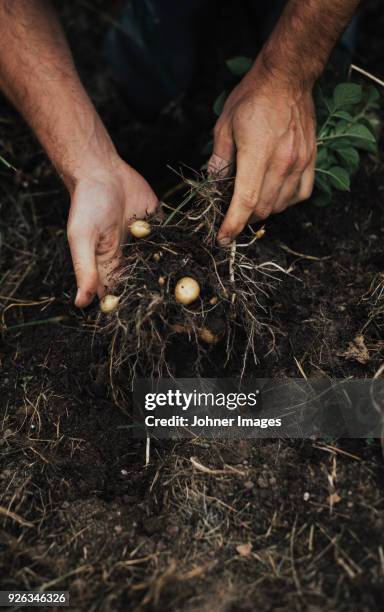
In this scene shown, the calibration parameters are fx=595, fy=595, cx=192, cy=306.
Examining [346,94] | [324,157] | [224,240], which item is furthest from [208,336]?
[346,94]

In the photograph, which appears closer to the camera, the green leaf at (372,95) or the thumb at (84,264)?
the thumb at (84,264)

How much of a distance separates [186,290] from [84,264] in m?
0.24

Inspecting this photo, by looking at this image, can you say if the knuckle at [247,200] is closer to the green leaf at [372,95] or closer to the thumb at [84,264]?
the thumb at [84,264]

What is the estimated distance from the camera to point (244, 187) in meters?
1.40

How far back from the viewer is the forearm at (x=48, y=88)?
1.54m

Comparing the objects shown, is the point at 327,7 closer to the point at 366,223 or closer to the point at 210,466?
the point at 366,223

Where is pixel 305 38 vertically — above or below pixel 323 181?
above

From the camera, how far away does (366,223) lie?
1.70 meters

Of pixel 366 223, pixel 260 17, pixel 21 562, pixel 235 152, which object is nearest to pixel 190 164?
pixel 235 152

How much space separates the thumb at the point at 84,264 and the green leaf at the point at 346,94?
732 mm

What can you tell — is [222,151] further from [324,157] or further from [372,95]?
[372,95]

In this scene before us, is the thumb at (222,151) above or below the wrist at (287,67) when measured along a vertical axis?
below

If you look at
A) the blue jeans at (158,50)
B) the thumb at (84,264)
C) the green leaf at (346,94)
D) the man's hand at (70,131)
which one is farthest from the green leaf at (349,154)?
the blue jeans at (158,50)

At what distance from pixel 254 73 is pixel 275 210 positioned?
343 mm
